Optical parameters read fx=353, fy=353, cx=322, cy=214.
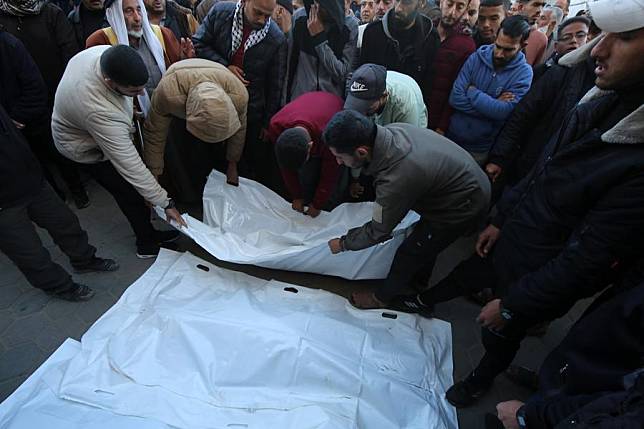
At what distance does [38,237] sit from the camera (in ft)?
6.15

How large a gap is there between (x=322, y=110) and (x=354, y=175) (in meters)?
0.56

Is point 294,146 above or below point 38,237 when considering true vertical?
above

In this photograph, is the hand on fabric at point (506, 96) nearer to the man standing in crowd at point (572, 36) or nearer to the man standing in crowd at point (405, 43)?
the man standing in crowd at point (572, 36)

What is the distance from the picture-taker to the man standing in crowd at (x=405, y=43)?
2434mm

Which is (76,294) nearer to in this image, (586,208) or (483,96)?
(586,208)

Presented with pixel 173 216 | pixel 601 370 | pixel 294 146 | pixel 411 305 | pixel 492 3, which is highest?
pixel 492 3

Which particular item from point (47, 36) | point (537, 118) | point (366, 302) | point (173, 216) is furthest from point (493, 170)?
point (47, 36)

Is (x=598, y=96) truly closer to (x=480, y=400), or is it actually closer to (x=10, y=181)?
(x=480, y=400)

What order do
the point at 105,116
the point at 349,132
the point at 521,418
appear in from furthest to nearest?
the point at 105,116
the point at 349,132
the point at 521,418

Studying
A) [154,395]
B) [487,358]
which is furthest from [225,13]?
[487,358]

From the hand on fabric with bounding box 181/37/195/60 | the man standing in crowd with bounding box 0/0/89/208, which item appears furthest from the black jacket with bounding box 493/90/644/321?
the man standing in crowd with bounding box 0/0/89/208

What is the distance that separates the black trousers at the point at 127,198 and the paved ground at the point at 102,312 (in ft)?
0.70

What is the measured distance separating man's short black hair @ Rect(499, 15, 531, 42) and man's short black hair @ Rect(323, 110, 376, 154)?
1.30 metres

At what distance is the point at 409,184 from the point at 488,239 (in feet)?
1.71
